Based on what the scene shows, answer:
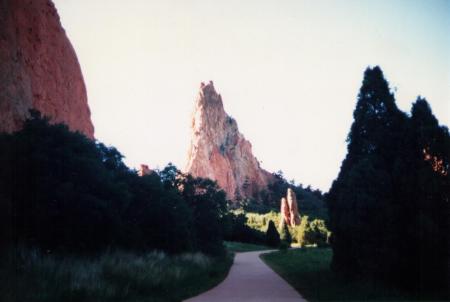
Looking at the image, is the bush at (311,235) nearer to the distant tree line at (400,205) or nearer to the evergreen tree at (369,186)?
the evergreen tree at (369,186)

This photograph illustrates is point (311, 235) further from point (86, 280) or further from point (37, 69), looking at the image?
point (86, 280)

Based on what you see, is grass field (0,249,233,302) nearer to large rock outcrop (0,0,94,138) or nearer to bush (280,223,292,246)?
large rock outcrop (0,0,94,138)

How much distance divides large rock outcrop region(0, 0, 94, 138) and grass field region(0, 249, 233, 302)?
1292 centimetres

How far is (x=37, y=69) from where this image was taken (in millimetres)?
29734

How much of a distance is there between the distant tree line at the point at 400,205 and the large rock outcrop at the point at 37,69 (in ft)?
64.8

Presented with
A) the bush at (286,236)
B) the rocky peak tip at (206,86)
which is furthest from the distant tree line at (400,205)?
the rocky peak tip at (206,86)

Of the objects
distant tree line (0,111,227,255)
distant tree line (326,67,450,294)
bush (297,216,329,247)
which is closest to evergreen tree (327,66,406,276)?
distant tree line (326,67,450,294)

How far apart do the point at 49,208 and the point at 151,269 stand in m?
4.61

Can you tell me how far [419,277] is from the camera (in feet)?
34.3

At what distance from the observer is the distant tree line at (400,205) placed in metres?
10.2

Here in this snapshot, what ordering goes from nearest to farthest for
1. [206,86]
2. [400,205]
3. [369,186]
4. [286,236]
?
[400,205] → [369,186] → [286,236] → [206,86]

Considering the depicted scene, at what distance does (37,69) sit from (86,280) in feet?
90.3

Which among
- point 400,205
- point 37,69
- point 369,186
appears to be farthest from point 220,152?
point 400,205

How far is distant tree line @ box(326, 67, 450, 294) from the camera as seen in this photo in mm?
10195
